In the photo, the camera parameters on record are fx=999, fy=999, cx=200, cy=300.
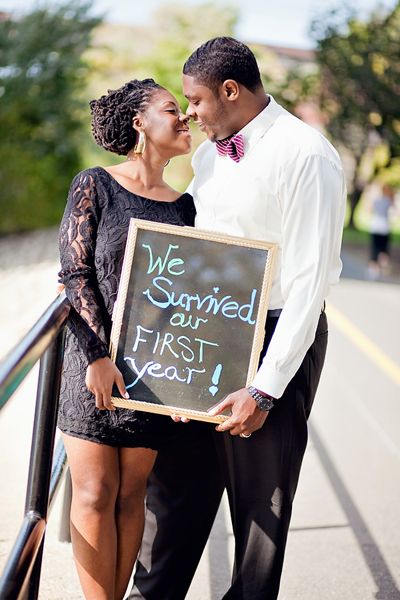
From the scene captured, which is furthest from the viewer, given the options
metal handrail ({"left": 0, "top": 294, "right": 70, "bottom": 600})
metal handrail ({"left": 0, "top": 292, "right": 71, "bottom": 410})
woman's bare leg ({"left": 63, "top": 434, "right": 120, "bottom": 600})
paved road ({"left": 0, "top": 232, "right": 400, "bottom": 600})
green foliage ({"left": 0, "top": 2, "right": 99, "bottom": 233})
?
green foliage ({"left": 0, "top": 2, "right": 99, "bottom": 233})

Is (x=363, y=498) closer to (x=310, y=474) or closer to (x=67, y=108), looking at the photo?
(x=310, y=474)

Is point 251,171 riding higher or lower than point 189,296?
higher

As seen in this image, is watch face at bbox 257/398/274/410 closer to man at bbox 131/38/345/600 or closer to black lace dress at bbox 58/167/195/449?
man at bbox 131/38/345/600

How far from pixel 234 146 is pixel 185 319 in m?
0.53

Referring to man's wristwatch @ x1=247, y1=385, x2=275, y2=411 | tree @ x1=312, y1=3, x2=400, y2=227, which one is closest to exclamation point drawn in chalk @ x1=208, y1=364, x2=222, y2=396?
man's wristwatch @ x1=247, y1=385, x2=275, y2=411

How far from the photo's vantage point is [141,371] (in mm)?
2920

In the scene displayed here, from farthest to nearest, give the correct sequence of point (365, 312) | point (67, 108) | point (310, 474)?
point (67, 108) → point (365, 312) → point (310, 474)

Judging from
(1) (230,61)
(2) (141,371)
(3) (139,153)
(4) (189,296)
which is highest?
(1) (230,61)

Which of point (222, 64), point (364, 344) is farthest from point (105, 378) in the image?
point (364, 344)

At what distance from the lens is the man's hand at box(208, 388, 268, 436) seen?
281cm

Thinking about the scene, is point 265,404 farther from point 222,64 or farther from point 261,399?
point 222,64

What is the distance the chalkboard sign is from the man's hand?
0.04m

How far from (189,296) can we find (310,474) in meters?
3.10

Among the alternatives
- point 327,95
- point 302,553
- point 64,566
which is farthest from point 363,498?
point 327,95
